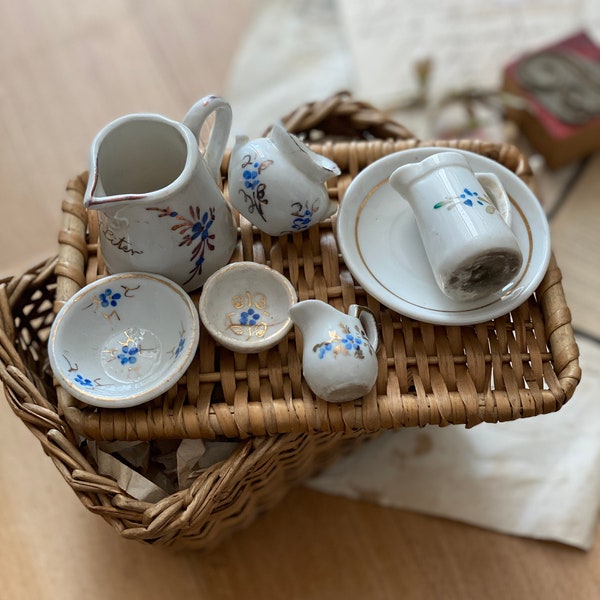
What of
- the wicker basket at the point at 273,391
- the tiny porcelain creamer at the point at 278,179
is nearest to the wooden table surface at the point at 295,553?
the wicker basket at the point at 273,391

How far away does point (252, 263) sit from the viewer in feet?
1.88

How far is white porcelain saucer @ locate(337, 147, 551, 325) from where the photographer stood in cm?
56

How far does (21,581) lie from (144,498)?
0.91 ft

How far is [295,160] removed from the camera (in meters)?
0.54

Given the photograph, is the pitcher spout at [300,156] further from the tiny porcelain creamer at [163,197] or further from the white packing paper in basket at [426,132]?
the white packing paper in basket at [426,132]

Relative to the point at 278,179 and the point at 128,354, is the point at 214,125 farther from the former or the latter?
the point at 128,354

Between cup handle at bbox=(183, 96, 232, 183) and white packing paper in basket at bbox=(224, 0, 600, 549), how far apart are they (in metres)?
0.40

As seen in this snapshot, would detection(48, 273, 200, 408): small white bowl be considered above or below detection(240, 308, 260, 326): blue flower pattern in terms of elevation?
above

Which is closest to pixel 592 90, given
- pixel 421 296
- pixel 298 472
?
pixel 421 296

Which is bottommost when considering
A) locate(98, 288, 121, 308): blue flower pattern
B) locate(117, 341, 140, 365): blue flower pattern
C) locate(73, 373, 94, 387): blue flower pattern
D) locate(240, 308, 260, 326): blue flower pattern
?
locate(240, 308, 260, 326): blue flower pattern

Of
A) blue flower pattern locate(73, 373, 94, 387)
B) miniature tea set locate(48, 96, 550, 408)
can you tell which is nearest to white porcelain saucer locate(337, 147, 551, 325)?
miniature tea set locate(48, 96, 550, 408)

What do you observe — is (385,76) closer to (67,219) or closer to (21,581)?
(67,219)

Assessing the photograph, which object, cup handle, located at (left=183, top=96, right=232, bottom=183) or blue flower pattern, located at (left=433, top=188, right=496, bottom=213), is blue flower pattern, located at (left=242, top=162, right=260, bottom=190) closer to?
cup handle, located at (left=183, top=96, right=232, bottom=183)

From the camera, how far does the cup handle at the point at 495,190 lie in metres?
0.59
